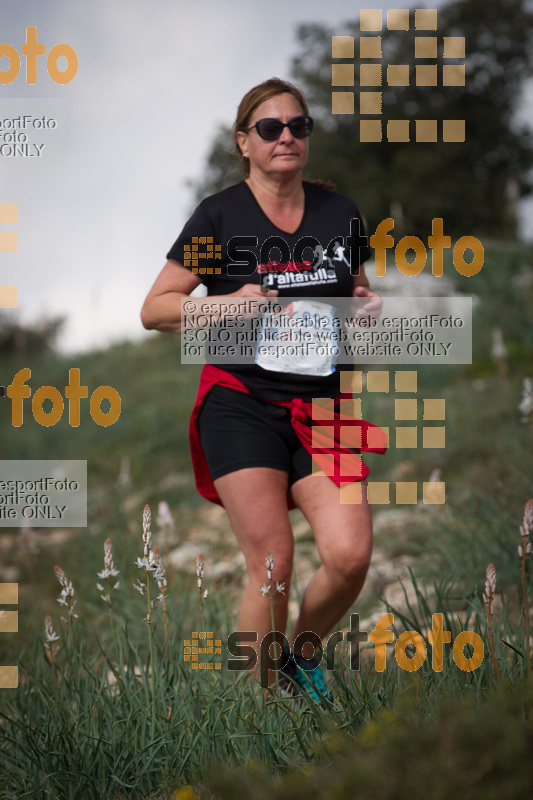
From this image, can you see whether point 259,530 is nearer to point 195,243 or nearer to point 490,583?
point 490,583

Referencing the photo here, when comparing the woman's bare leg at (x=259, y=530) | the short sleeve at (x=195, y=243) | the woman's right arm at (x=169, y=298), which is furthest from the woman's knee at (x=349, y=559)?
the short sleeve at (x=195, y=243)

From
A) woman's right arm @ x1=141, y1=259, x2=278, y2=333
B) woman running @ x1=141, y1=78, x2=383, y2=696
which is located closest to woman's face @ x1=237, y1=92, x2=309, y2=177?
woman running @ x1=141, y1=78, x2=383, y2=696

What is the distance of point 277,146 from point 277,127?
2.8 inches

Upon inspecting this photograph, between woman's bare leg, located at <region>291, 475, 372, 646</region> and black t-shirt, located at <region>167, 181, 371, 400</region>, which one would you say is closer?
woman's bare leg, located at <region>291, 475, 372, 646</region>

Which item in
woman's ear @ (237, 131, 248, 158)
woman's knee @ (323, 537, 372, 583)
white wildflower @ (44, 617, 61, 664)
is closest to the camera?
white wildflower @ (44, 617, 61, 664)

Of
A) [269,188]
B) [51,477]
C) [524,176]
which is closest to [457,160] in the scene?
[524,176]

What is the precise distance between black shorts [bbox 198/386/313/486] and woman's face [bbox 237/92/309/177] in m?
0.84

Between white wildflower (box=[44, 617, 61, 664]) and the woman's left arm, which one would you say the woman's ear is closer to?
the woman's left arm

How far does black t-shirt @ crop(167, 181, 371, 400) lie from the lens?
2.60 m

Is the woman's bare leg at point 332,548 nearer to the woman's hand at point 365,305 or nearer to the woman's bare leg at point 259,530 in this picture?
the woman's bare leg at point 259,530

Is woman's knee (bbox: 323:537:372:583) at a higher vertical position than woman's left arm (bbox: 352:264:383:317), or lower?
lower

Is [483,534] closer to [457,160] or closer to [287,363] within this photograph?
[287,363]

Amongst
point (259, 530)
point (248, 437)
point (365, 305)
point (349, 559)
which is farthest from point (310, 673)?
point (365, 305)

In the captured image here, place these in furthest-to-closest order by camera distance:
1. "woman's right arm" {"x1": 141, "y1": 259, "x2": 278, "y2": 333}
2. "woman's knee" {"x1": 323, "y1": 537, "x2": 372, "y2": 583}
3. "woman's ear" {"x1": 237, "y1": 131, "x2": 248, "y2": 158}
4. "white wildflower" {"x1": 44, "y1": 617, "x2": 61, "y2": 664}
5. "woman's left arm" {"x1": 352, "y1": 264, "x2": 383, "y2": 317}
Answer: "woman's ear" {"x1": 237, "y1": 131, "x2": 248, "y2": 158}, "woman's left arm" {"x1": 352, "y1": 264, "x2": 383, "y2": 317}, "woman's right arm" {"x1": 141, "y1": 259, "x2": 278, "y2": 333}, "woman's knee" {"x1": 323, "y1": 537, "x2": 372, "y2": 583}, "white wildflower" {"x1": 44, "y1": 617, "x2": 61, "y2": 664}
